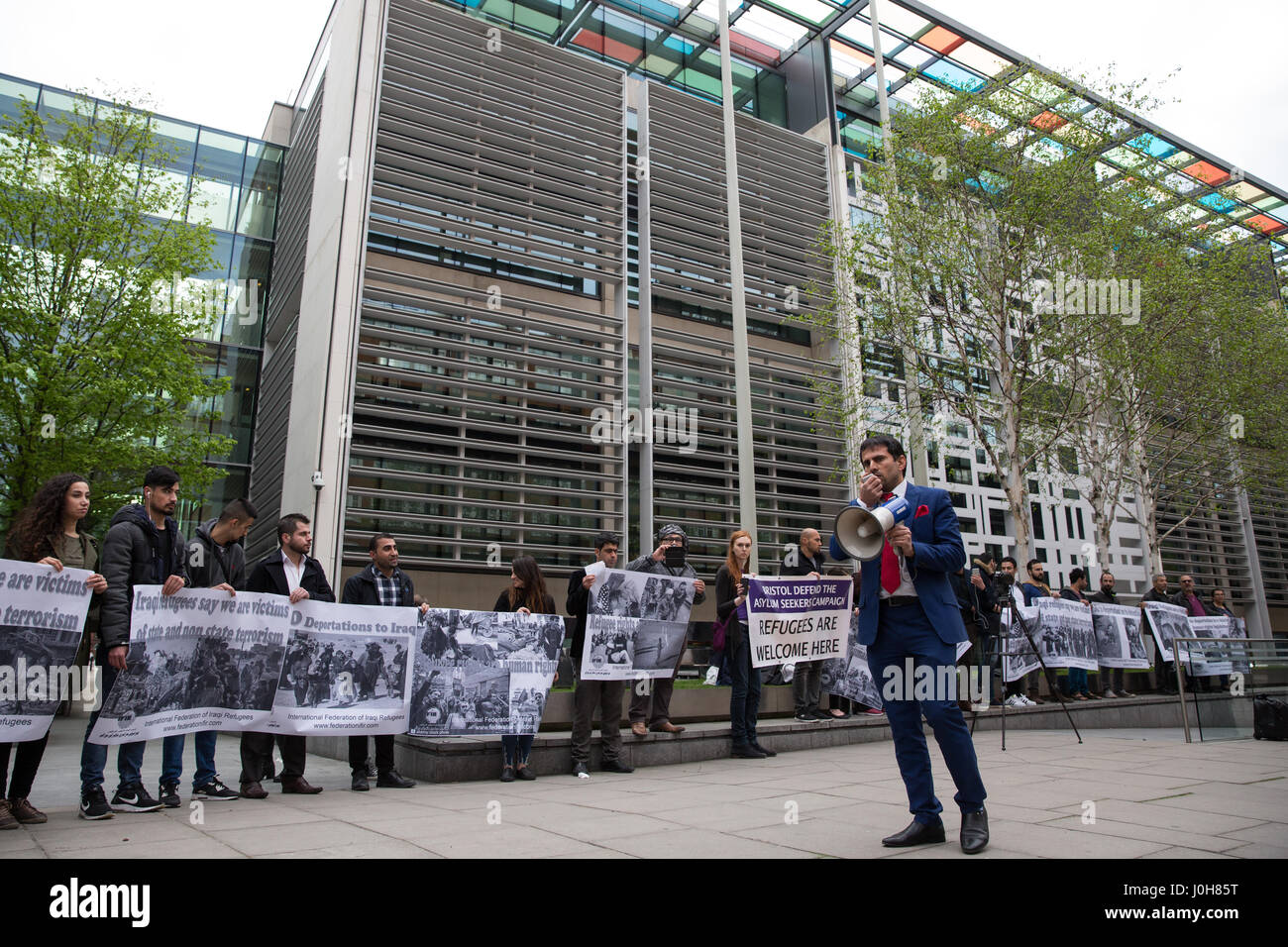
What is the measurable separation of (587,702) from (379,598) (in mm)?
1879

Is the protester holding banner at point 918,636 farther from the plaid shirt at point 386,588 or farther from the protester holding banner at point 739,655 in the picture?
the plaid shirt at point 386,588

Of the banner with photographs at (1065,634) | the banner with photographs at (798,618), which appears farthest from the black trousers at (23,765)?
the banner with photographs at (1065,634)

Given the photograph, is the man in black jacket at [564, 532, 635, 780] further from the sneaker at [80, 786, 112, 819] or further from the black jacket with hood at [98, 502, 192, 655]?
the sneaker at [80, 786, 112, 819]

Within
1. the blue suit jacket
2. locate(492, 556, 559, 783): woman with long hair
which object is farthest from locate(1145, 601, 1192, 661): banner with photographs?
the blue suit jacket

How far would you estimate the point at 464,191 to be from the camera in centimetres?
1581

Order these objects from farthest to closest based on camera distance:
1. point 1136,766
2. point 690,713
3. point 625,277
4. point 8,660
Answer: point 625,277
point 690,713
point 1136,766
point 8,660

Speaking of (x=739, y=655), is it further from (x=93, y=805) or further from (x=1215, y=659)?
(x=1215, y=659)

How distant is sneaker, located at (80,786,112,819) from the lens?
459 centimetres

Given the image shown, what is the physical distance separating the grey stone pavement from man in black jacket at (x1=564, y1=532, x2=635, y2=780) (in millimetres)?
199

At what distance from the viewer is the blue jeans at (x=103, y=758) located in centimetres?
464

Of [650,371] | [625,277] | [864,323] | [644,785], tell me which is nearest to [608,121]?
[625,277]

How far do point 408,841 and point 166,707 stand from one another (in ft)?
7.63

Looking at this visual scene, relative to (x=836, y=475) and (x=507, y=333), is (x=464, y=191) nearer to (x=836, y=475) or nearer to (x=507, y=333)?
(x=507, y=333)

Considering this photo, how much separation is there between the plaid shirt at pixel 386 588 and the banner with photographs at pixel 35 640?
6.66ft
